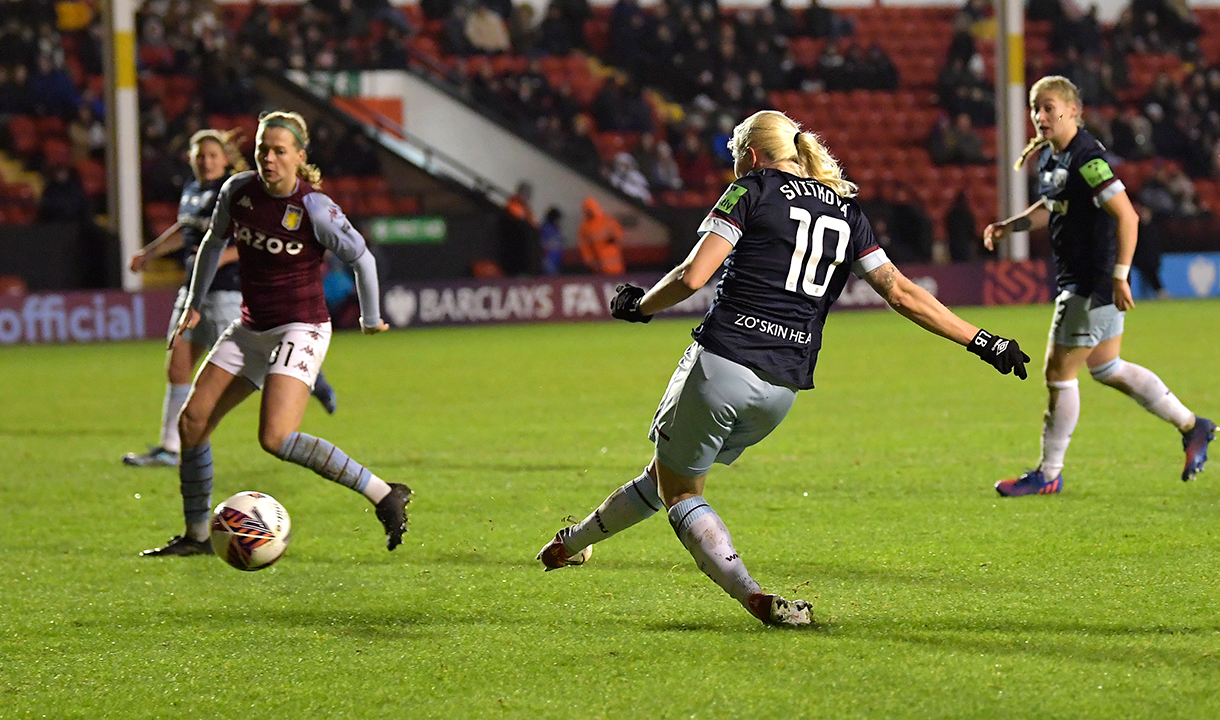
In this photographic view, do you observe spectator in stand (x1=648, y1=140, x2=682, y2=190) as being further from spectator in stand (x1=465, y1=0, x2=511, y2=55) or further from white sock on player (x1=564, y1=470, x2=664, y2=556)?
white sock on player (x1=564, y1=470, x2=664, y2=556)

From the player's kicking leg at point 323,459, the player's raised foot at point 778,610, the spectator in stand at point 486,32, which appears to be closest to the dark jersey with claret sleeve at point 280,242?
the player's kicking leg at point 323,459

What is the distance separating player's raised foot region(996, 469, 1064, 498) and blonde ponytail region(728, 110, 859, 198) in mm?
3245

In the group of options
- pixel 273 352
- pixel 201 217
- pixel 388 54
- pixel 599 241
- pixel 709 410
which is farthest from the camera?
pixel 388 54

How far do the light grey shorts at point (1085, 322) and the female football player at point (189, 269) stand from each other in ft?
15.5

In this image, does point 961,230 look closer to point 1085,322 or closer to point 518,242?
point 518,242

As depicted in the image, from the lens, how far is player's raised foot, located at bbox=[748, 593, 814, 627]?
5230 mm

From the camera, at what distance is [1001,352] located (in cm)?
496

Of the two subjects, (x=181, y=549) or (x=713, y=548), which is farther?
(x=181, y=549)


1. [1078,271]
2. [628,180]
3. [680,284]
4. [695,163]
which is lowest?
[628,180]

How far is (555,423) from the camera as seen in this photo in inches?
470

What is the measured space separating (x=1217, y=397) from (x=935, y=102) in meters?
19.3

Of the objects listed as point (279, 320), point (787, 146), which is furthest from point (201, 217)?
point (787, 146)

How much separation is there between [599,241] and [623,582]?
18.4 m

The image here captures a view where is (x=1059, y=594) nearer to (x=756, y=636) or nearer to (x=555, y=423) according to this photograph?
(x=756, y=636)
